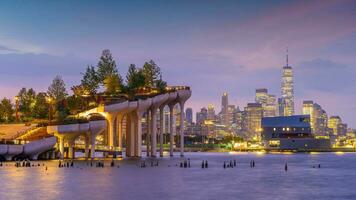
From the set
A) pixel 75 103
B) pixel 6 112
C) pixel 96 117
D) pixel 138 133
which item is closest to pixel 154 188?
pixel 96 117

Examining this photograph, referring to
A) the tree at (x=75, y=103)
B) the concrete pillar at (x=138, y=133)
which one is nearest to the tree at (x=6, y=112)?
the tree at (x=75, y=103)

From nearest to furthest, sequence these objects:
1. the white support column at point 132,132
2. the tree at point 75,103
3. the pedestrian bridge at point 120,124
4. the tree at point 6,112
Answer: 1. the pedestrian bridge at point 120,124
2. the tree at point 6,112
3. the white support column at point 132,132
4. the tree at point 75,103

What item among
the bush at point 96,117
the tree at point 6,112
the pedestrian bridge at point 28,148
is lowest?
the pedestrian bridge at point 28,148

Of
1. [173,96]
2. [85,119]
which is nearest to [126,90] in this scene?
[173,96]

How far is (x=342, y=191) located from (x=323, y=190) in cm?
222

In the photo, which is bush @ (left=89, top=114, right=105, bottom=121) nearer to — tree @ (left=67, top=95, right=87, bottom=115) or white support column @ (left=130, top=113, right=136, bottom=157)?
white support column @ (left=130, top=113, right=136, bottom=157)

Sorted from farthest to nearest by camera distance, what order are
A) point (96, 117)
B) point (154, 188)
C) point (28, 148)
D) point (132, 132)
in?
point (132, 132), point (96, 117), point (28, 148), point (154, 188)

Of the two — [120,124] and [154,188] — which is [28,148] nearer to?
[120,124]

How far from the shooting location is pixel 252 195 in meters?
68.5

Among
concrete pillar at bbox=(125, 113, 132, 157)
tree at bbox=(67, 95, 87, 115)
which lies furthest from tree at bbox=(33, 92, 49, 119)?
concrete pillar at bbox=(125, 113, 132, 157)

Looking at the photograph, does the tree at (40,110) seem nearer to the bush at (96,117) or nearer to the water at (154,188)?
the bush at (96,117)

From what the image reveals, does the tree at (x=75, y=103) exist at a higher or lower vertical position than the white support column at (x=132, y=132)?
higher

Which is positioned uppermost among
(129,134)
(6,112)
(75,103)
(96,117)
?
(75,103)

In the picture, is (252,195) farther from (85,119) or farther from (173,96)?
(173,96)
